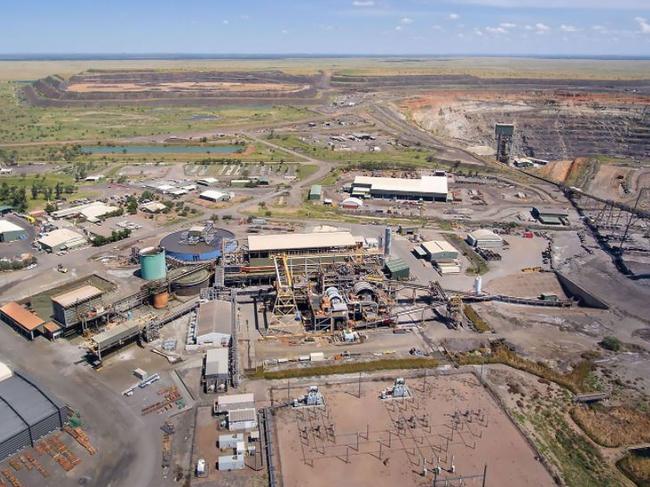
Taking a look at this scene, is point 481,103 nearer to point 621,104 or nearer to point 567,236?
point 621,104

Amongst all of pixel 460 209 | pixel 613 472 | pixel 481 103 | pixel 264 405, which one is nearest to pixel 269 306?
pixel 264 405

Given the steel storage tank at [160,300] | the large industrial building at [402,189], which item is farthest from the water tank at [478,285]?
the large industrial building at [402,189]

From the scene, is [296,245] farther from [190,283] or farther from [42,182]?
[42,182]

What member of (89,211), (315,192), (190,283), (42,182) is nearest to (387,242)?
(190,283)

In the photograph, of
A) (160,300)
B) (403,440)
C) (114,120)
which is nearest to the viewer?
(403,440)

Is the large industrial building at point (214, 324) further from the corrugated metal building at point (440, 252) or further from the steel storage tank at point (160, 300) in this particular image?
the corrugated metal building at point (440, 252)

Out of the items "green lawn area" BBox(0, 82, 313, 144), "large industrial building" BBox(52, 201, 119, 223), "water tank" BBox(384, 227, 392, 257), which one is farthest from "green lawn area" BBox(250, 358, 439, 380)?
"green lawn area" BBox(0, 82, 313, 144)
